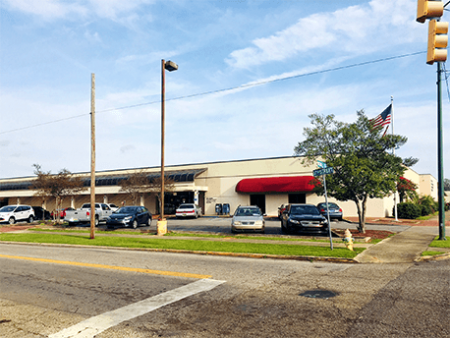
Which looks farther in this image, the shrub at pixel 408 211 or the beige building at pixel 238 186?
the beige building at pixel 238 186

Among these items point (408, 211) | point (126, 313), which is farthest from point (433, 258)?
point (408, 211)

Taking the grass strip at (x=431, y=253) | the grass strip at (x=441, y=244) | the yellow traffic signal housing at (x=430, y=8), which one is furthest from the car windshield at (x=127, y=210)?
the yellow traffic signal housing at (x=430, y=8)

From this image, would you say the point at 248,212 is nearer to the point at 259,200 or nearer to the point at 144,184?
the point at 259,200

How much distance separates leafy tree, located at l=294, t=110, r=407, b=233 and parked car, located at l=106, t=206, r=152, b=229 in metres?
11.6

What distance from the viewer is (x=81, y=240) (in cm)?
1770

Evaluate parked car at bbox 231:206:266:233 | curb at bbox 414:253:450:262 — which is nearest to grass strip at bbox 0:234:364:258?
curb at bbox 414:253:450:262

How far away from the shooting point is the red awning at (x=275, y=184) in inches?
1379

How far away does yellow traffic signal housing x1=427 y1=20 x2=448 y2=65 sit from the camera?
7.09 m

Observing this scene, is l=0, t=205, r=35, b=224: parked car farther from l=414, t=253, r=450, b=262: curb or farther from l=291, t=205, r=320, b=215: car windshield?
l=414, t=253, r=450, b=262: curb

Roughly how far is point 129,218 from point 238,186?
1712 cm

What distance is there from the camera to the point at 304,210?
19.3 metres

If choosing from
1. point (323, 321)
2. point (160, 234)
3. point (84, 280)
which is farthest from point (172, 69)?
point (323, 321)

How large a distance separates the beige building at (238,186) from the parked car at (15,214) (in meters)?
11.6

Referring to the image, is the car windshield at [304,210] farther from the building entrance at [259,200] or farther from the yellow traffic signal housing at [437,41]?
the building entrance at [259,200]
